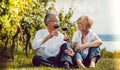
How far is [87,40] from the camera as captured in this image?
6.22 meters

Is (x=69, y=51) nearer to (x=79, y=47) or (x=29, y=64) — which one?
(x=79, y=47)

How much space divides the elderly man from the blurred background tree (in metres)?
0.08

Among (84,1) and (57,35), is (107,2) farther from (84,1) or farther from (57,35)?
(57,35)

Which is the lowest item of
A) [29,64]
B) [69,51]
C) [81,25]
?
[29,64]

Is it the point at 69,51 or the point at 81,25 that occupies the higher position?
the point at 81,25

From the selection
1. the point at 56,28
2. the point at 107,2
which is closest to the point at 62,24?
the point at 56,28

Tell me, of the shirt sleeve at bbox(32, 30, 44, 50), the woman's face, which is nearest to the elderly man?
the shirt sleeve at bbox(32, 30, 44, 50)

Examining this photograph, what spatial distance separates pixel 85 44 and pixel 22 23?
0.67m

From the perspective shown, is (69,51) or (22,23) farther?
(22,23)

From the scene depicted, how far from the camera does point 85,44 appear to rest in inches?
244

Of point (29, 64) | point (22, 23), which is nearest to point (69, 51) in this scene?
point (29, 64)

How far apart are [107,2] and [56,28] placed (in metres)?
0.58

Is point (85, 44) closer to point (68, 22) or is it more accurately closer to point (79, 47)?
point (79, 47)

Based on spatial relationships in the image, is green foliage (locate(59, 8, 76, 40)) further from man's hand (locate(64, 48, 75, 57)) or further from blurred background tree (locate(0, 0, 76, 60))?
man's hand (locate(64, 48, 75, 57))
